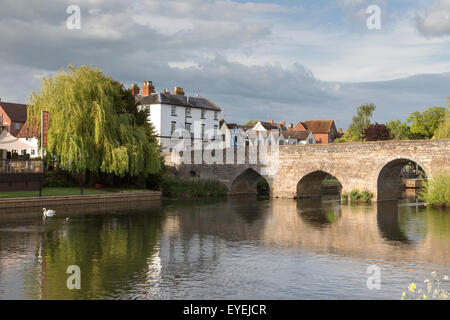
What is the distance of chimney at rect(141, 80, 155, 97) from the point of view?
69438 millimetres

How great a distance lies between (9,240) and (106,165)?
61.4 feet

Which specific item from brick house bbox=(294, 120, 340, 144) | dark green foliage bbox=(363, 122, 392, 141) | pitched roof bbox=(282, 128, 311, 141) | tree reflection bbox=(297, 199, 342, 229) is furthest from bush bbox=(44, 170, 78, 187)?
brick house bbox=(294, 120, 340, 144)

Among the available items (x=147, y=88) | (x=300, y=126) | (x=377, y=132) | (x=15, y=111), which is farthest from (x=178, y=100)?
(x=300, y=126)

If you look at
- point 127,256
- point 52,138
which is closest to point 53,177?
point 52,138

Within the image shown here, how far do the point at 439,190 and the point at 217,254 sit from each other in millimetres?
22517

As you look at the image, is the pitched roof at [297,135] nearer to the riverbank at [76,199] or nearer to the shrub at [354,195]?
the shrub at [354,195]

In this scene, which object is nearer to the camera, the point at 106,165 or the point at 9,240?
the point at 9,240

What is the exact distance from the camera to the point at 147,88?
2736 inches

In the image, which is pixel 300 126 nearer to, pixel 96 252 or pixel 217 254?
pixel 217 254

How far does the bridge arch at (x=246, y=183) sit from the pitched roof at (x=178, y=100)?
62.4 ft

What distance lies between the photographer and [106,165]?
38.2m

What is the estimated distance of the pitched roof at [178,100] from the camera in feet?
217

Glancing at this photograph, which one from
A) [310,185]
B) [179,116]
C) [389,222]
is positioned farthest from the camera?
[179,116]
